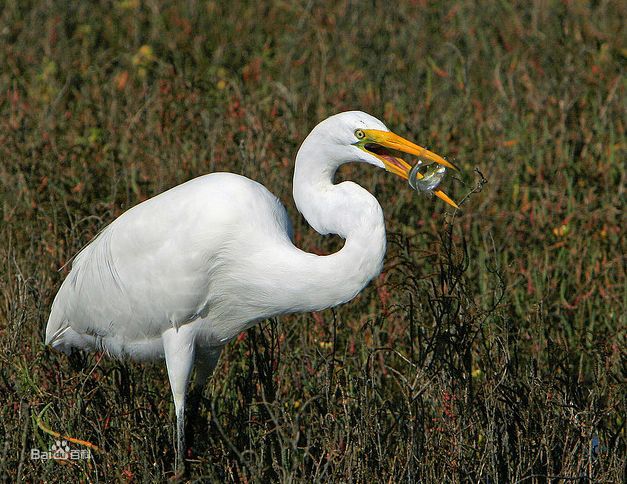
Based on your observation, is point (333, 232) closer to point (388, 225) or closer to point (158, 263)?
point (158, 263)

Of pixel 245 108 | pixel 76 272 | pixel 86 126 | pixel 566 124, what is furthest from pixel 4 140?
pixel 566 124

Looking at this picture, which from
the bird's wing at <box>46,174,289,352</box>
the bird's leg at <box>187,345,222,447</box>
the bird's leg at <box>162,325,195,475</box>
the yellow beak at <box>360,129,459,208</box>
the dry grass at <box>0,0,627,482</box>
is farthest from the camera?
the bird's leg at <box>187,345,222,447</box>

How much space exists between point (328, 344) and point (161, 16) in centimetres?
317

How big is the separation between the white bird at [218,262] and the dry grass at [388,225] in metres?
0.12

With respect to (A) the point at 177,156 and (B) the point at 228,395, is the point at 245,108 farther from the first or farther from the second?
(B) the point at 228,395

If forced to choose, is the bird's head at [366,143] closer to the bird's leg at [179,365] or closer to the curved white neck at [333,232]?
the curved white neck at [333,232]

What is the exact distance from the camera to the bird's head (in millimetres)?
2408

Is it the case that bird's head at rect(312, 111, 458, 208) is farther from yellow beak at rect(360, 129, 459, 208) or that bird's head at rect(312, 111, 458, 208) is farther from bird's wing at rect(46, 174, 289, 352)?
bird's wing at rect(46, 174, 289, 352)

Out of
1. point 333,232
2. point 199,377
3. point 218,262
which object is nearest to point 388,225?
point 199,377

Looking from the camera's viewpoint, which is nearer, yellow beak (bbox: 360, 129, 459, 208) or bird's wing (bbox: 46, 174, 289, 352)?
yellow beak (bbox: 360, 129, 459, 208)

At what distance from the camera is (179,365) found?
2838 mm

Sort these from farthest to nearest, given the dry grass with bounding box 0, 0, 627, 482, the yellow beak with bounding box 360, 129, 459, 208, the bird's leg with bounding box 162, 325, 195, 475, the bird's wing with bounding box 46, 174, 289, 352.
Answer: the bird's leg with bounding box 162, 325, 195, 475, the bird's wing with bounding box 46, 174, 289, 352, the dry grass with bounding box 0, 0, 627, 482, the yellow beak with bounding box 360, 129, 459, 208

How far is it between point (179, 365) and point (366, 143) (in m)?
0.86

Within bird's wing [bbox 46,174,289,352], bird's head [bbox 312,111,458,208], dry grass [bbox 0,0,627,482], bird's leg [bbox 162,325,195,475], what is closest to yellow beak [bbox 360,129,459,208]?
bird's head [bbox 312,111,458,208]
